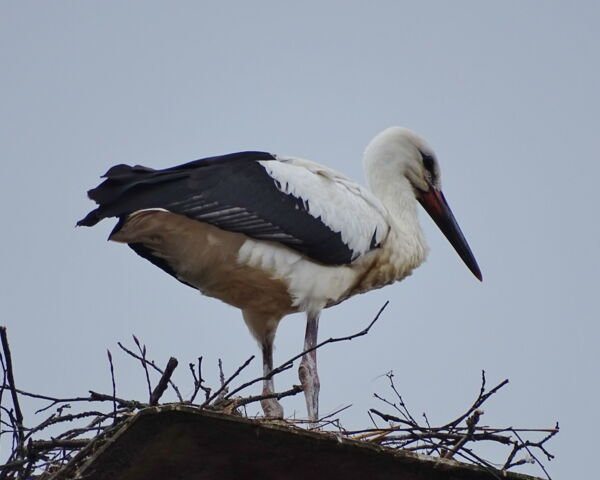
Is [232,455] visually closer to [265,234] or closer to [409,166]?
[265,234]

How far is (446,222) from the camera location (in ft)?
27.2

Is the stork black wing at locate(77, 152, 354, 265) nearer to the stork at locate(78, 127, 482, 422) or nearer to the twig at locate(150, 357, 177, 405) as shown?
the stork at locate(78, 127, 482, 422)

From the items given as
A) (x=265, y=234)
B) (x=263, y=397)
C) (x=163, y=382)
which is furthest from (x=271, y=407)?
(x=163, y=382)

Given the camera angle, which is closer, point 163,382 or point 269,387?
point 163,382

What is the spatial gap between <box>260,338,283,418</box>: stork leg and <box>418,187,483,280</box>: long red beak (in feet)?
5.44

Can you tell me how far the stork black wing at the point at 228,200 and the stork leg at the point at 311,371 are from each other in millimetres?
380

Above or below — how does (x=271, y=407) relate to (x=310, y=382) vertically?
below

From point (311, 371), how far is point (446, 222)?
1861 millimetres

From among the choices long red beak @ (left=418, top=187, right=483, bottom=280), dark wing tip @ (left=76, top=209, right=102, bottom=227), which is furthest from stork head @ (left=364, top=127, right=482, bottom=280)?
dark wing tip @ (left=76, top=209, right=102, bottom=227)

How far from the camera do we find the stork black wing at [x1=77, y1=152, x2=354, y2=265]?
6.16 m

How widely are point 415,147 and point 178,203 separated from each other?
7.51 ft

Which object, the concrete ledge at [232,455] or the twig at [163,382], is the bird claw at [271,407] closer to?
the concrete ledge at [232,455]

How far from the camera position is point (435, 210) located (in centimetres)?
821

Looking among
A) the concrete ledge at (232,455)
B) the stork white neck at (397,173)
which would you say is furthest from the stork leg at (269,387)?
the concrete ledge at (232,455)
